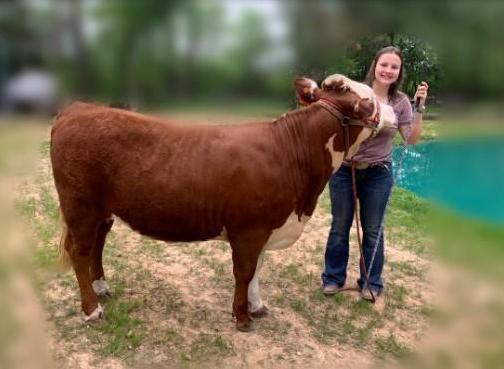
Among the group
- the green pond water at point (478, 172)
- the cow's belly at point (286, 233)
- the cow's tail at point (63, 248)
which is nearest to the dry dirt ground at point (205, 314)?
the cow's tail at point (63, 248)

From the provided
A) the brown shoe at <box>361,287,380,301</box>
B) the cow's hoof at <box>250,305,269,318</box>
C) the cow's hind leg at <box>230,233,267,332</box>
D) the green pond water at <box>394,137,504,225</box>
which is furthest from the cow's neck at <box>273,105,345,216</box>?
the green pond water at <box>394,137,504,225</box>

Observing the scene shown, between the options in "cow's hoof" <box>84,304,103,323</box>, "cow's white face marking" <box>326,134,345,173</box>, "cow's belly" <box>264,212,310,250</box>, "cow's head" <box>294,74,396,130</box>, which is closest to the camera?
"cow's head" <box>294,74,396,130</box>

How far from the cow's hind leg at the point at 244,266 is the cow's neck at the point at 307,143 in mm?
496

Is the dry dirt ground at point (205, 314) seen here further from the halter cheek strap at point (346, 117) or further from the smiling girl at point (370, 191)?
the halter cheek strap at point (346, 117)

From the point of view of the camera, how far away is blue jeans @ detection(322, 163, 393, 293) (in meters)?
4.49

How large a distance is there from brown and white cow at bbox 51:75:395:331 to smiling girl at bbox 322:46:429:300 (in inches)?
13.6

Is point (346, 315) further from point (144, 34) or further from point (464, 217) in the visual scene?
point (144, 34)

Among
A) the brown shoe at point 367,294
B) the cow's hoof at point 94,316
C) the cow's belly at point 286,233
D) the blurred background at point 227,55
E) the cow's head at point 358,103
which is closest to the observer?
the blurred background at point 227,55

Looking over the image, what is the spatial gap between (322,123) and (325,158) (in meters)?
0.29

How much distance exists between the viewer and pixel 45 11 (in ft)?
2.99

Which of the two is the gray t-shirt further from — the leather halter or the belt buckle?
the leather halter

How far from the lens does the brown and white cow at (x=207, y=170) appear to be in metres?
3.67

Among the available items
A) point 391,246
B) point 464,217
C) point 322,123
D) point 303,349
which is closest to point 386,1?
point 464,217

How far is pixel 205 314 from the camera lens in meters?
4.51
